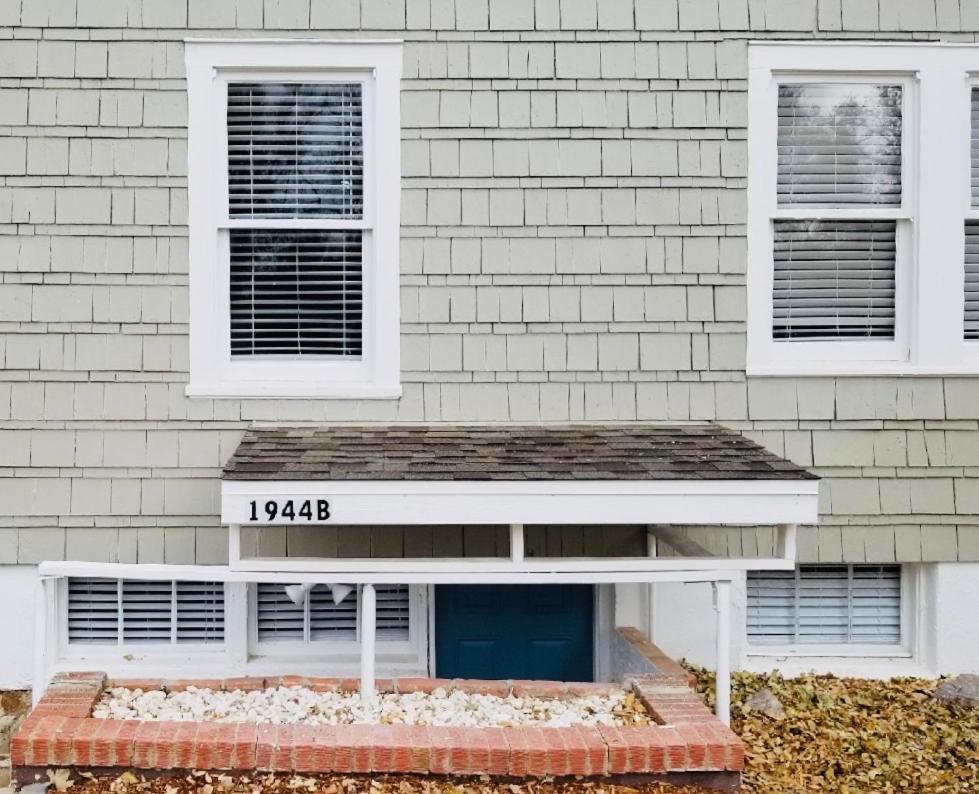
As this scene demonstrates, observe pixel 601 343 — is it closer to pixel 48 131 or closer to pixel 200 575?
pixel 200 575

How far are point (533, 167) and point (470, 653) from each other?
2535 mm

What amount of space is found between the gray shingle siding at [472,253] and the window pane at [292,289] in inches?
11.3

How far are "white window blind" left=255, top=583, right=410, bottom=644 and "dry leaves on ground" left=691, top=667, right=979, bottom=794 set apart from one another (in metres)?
1.68

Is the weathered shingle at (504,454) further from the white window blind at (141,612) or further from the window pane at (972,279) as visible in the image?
the window pane at (972,279)

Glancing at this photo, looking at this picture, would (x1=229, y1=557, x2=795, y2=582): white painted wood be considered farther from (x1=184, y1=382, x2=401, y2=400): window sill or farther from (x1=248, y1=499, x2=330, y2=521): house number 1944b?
(x1=184, y1=382, x2=401, y2=400): window sill

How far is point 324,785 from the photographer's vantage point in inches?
144

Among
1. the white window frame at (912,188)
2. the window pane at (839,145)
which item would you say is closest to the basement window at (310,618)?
the white window frame at (912,188)

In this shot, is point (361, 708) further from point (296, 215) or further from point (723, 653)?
point (296, 215)

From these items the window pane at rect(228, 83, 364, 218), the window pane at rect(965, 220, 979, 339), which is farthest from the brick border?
the window pane at rect(965, 220, 979, 339)

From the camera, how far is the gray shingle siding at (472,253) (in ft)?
16.3

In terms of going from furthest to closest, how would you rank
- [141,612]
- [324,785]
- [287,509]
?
1. [141,612]
2. [287,509]
3. [324,785]

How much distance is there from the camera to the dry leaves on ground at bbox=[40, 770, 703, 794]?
363 cm

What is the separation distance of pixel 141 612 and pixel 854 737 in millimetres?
3559

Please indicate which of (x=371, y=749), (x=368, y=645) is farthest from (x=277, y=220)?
(x=371, y=749)
